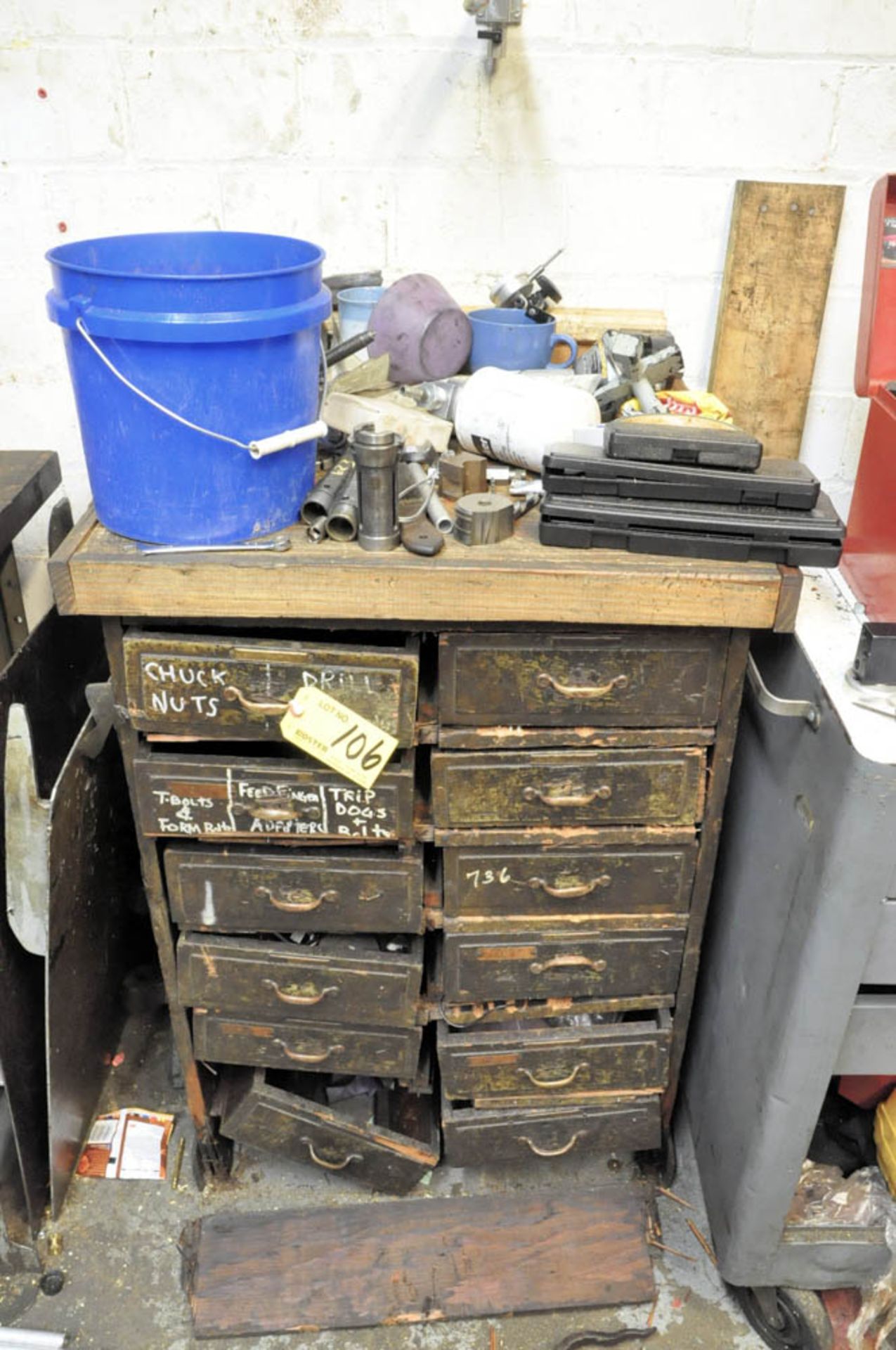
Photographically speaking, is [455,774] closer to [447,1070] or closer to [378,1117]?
[447,1070]

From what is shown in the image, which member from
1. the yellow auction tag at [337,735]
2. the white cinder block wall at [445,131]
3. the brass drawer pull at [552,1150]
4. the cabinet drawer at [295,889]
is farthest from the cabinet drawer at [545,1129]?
the white cinder block wall at [445,131]

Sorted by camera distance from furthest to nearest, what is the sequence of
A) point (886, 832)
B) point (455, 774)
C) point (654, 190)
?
point (654, 190) → point (455, 774) → point (886, 832)

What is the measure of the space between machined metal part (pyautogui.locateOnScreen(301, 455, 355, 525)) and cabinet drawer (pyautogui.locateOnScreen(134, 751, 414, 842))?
29 cm

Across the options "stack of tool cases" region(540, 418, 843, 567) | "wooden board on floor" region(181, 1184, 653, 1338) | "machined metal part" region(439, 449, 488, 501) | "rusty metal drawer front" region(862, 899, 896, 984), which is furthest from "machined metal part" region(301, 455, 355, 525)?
"wooden board on floor" region(181, 1184, 653, 1338)

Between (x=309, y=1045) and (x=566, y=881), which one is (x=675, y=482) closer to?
(x=566, y=881)

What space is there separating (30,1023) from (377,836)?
0.63m

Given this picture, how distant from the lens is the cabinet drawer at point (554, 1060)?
1354mm

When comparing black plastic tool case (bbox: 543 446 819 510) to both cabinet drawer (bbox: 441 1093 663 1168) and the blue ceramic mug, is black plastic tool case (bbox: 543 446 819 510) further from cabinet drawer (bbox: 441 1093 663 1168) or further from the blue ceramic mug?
cabinet drawer (bbox: 441 1093 663 1168)

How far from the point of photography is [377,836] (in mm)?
1186

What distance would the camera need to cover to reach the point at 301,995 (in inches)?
51.6

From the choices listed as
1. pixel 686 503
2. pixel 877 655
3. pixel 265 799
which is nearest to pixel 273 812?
pixel 265 799

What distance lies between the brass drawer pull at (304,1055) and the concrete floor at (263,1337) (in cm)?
30

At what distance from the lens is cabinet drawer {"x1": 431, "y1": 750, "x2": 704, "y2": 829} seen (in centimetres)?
116

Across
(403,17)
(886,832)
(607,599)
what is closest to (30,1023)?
(607,599)
